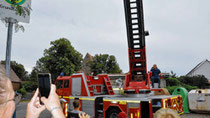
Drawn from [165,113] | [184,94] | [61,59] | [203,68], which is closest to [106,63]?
[61,59]

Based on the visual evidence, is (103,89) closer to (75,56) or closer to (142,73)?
(142,73)

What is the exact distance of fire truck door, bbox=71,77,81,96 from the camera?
8727mm

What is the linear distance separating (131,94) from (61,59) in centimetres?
2732

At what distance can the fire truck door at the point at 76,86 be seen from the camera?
873cm

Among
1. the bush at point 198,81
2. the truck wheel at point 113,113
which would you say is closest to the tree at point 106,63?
the bush at point 198,81

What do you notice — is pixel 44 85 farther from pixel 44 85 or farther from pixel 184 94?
pixel 184 94

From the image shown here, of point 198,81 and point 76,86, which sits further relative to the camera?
point 198,81

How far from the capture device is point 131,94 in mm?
7637

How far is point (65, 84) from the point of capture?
31.0ft

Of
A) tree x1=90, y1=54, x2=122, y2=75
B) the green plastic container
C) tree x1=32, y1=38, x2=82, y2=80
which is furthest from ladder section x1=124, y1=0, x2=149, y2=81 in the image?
tree x1=90, y1=54, x2=122, y2=75

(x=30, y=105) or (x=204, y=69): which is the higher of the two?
(x=204, y=69)

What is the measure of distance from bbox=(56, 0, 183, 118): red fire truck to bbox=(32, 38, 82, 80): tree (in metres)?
24.2

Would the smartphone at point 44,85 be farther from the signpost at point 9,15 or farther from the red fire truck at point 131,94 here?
the red fire truck at point 131,94

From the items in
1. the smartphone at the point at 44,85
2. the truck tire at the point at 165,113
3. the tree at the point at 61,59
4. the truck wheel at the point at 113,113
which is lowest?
Answer: the truck wheel at the point at 113,113
